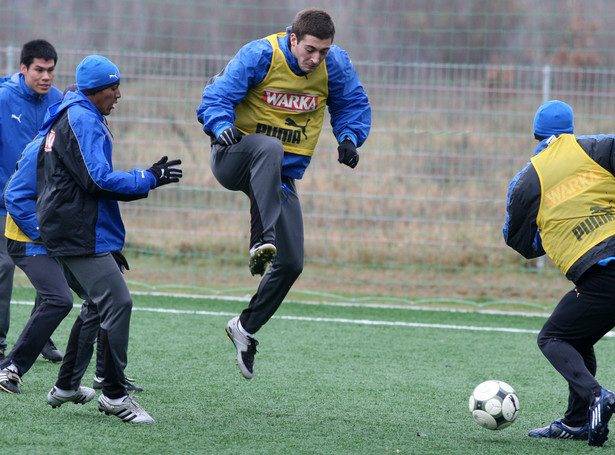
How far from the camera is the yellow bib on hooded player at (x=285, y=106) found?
532 centimetres

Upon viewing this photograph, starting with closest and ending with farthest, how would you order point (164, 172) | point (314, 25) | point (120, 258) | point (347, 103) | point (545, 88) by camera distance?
point (164, 172)
point (314, 25)
point (120, 258)
point (347, 103)
point (545, 88)

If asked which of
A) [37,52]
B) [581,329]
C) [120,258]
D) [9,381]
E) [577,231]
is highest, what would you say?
[37,52]

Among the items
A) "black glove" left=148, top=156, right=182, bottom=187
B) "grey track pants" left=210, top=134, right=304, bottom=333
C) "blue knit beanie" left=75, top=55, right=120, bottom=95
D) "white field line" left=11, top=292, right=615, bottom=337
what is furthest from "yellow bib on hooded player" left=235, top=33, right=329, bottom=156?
"white field line" left=11, top=292, right=615, bottom=337

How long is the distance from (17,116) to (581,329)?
14.1 ft

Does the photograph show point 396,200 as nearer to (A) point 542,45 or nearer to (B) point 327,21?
(A) point 542,45

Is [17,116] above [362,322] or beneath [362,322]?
above

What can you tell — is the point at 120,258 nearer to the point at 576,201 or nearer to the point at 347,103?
the point at 347,103

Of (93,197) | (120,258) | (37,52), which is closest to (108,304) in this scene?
(93,197)

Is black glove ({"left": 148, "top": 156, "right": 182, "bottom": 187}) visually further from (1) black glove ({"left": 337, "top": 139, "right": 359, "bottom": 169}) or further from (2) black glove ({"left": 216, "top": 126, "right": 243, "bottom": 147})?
(1) black glove ({"left": 337, "top": 139, "right": 359, "bottom": 169})

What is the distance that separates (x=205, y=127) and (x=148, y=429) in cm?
180

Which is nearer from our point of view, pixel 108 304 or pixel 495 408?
pixel 108 304

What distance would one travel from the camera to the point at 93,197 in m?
4.74

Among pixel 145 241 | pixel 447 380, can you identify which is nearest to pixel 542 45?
pixel 145 241

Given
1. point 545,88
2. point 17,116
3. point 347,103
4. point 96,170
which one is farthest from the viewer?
point 545,88
